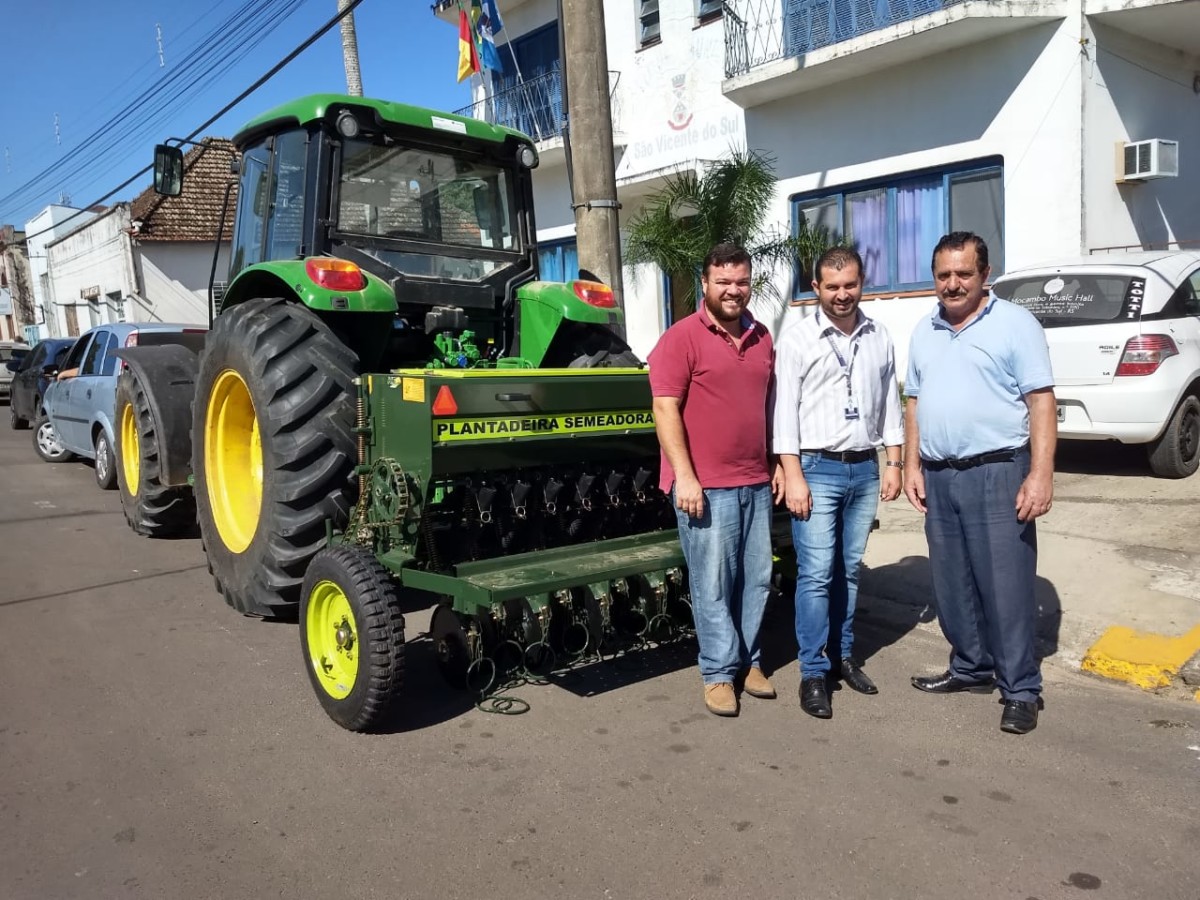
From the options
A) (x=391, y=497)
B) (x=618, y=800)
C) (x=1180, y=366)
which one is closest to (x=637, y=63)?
(x=1180, y=366)

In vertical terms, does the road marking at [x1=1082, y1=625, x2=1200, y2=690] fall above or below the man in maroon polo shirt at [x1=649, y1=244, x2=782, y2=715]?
below

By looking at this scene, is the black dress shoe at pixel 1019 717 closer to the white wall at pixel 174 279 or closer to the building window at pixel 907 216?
the building window at pixel 907 216

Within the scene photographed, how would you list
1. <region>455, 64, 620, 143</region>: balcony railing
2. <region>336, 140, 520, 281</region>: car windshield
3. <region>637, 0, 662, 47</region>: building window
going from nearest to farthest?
<region>336, 140, 520, 281</region>: car windshield < <region>637, 0, 662, 47</region>: building window < <region>455, 64, 620, 143</region>: balcony railing

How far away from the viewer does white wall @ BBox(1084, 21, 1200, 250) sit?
10.2m

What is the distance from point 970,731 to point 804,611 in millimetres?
812

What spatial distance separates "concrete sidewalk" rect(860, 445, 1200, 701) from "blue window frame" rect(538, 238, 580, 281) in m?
10.4

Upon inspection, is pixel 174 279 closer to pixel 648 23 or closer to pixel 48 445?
pixel 48 445

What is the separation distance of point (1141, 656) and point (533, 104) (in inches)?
576

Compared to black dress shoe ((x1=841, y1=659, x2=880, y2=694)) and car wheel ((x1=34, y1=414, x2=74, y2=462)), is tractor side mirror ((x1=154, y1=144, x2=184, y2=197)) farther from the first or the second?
car wheel ((x1=34, y1=414, x2=74, y2=462))

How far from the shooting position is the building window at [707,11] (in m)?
13.7

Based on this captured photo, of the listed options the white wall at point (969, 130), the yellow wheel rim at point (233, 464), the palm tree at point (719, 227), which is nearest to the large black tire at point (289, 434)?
the yellow wheel rim at point (233, 464)

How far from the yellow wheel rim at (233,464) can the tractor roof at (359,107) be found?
1563 mm

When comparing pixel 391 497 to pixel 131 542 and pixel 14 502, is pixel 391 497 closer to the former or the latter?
pixel 131 542

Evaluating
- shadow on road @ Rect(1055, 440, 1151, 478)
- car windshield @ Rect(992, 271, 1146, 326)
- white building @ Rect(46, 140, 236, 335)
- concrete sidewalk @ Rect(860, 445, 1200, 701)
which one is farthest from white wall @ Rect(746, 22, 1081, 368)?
white building @ Rect(46, 140, 236, 335)
